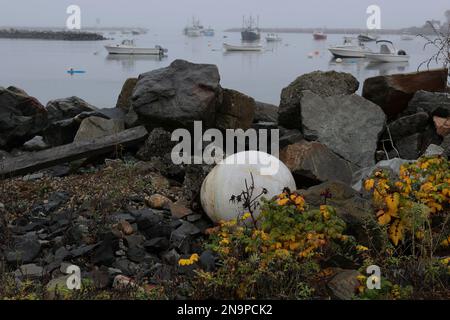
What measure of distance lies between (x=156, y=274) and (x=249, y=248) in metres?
0.97

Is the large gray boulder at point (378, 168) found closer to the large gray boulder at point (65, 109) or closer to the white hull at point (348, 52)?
the large gray boulder at point (65, 109)

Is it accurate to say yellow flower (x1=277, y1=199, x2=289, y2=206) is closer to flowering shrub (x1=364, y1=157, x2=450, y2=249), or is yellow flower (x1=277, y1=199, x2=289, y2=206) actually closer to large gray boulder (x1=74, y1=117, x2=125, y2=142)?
flowering shrub (x1=364, y1=157, x2=450, y2=249)

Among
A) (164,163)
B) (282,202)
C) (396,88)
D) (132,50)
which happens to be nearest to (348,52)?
(132,50)

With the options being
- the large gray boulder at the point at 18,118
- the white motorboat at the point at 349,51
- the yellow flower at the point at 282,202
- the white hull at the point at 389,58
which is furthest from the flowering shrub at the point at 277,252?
the white motorboat at the point at 349,51

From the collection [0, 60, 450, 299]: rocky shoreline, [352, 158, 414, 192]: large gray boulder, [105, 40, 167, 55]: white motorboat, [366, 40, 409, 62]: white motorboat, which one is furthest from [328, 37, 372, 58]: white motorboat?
[352, 158, 414, 192]: large gray boulder

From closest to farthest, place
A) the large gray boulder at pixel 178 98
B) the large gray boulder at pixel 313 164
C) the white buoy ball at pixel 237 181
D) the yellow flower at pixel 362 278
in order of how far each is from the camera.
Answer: the yellow flower at pixel 362 278 < the white buoy ball at pixel 237 181 < the large gray boulder at pixel 313 164 < the large gray boulder at pixel 178 98

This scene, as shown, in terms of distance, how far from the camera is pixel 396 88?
32.5 ft

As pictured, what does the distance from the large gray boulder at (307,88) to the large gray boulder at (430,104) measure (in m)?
1.14

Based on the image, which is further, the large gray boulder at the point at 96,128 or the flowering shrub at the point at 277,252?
the large gray boulder at the point at 96,128

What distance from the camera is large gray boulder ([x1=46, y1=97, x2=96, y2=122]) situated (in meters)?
11.6

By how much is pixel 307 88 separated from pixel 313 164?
2435 mm

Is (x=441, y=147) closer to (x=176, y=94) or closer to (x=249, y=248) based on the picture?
(x=176, y=94)

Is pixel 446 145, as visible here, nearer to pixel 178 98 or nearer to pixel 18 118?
pixel 178 98

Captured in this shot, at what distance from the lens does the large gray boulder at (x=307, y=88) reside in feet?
32.2
